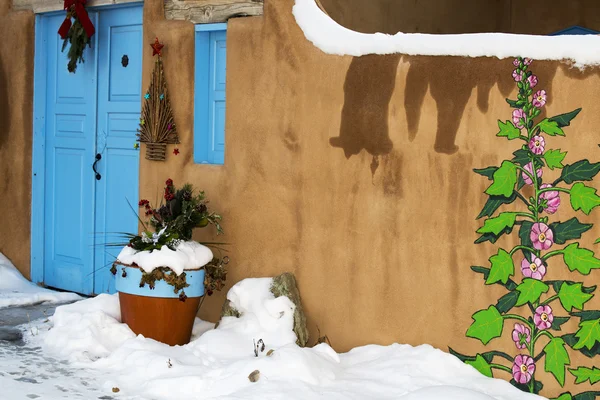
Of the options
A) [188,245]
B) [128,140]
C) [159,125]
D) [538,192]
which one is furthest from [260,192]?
[538,192]

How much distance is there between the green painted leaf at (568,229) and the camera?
4625mm

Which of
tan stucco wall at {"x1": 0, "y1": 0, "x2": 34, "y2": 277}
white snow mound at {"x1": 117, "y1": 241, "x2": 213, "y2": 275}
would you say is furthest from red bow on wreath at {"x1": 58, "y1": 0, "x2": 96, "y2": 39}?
white snow mound at {"x1": 117, "y1": 241, "x2": 213, "y2": 275}

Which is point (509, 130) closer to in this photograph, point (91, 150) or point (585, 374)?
point (585, 374)

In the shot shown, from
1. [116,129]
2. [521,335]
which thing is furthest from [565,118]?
[116,129]

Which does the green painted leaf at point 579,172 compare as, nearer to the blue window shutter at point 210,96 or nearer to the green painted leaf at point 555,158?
the green painted leaf at point 555,158

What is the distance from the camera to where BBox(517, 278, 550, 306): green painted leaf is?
4746 mm

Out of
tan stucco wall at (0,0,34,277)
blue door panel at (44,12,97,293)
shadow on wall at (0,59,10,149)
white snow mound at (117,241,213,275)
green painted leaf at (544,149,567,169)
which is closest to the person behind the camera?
green painted leaf at (544,149,567,169)

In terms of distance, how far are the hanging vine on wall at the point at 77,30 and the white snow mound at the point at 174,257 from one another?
2.00m

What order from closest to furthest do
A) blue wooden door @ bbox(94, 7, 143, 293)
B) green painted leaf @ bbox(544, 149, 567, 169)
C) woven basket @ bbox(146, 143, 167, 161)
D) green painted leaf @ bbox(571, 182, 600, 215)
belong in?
green painted leaf @ bbox(571, 182, 600, 215) < green painted leaf @ bbox(544, 149, 567, 169) < woven basket @ bbox(146, 143, 167, 161) < blue wooden door @ bbox(94, 7, 143, 293)

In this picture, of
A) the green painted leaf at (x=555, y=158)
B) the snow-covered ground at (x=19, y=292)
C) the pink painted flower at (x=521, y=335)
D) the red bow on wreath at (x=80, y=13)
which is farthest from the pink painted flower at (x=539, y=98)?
the snow-covered ground at (x=19, y=292)

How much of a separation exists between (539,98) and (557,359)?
1.39 metres

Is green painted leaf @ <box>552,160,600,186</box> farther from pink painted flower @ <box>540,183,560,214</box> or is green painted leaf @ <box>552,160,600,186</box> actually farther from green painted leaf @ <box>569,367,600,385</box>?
green painted leaf @ <box>569,367,600,385</box>

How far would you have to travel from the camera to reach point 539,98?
15.5 feet

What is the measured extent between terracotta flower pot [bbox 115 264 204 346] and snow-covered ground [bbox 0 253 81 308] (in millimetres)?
1613
